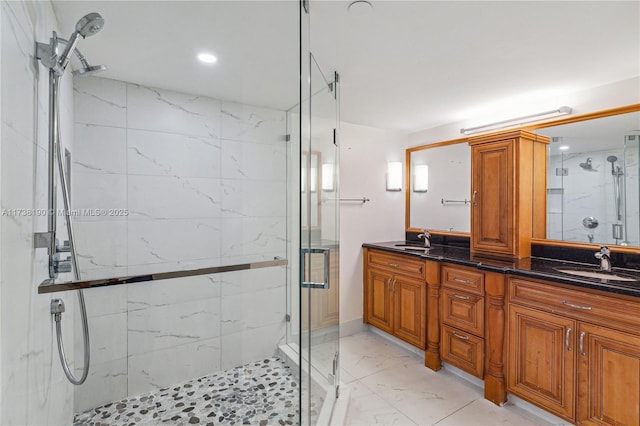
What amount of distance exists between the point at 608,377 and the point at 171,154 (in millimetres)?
2385

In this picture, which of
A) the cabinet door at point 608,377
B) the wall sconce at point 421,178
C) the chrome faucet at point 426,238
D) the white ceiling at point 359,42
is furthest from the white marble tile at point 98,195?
the wall sconce at point 421,178

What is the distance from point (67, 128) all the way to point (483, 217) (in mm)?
2756

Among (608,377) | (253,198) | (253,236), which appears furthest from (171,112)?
(608,377)

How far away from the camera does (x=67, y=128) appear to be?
1.07 m

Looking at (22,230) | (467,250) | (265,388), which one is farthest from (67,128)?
(467,250)

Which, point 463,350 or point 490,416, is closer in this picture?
point 490,416

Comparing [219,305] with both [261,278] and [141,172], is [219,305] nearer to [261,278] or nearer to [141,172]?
[261,278]

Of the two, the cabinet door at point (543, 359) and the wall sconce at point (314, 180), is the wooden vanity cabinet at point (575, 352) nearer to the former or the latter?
the cabinet door at point (543, 359)

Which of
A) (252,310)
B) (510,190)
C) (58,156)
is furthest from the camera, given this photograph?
(510,190)

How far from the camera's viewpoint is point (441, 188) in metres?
3.22

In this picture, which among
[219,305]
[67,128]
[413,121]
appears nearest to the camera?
[67,128]

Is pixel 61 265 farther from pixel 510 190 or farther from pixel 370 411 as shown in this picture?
pixel 510 190

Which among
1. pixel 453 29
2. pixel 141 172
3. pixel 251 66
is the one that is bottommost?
pixel 141 172

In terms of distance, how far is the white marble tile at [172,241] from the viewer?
1.23 meters
